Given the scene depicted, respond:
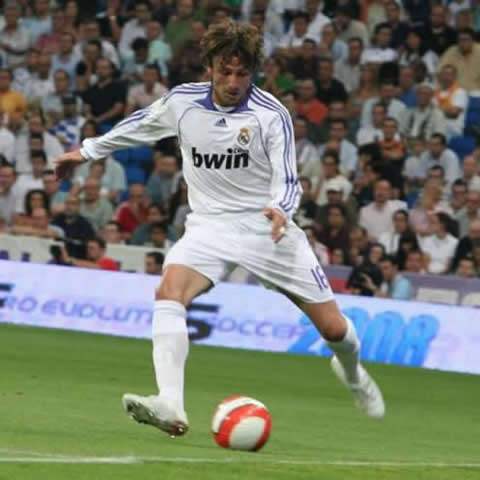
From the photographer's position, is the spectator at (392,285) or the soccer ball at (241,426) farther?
the spectator at (392,285)

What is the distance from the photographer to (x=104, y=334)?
19.1 meters

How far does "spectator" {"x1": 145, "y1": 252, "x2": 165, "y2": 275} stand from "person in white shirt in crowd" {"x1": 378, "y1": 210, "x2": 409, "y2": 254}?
2462mm

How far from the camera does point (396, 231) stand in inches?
790

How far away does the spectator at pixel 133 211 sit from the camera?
21.8 m

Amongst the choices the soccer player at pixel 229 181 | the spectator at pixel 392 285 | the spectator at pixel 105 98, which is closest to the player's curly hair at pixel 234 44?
the soccer player at pixel 229 181

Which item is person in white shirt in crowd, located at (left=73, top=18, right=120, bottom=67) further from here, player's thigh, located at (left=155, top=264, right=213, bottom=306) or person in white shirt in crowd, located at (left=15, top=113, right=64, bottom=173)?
player's thigh, located at (left=155, top=264, right=213, bottom=306)

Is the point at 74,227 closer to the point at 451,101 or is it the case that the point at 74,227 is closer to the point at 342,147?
the point at 342,147

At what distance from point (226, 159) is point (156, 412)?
162 centimetres

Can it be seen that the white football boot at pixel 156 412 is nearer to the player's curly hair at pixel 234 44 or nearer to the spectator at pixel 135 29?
the player's curly hair at pixel 234 44

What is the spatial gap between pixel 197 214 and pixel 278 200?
2.06ft

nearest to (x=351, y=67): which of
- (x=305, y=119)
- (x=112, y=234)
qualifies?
(x=305, y=119)

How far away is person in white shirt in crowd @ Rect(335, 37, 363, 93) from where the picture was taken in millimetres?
23344

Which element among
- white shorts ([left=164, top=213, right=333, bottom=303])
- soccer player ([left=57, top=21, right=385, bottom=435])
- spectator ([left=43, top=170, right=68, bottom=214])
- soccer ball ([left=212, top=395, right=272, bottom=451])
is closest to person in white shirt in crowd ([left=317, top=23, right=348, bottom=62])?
spectator ([left=43, top=170, right=68, bottom=214])

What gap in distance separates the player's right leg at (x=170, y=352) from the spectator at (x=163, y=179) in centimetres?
1231
